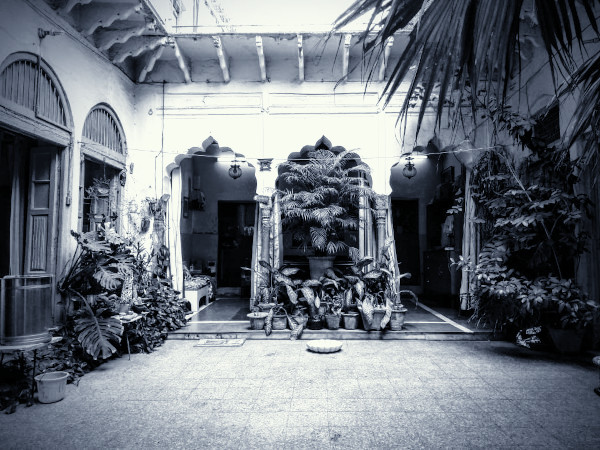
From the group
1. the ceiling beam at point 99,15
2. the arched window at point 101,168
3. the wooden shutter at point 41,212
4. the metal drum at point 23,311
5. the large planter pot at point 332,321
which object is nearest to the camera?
the metal drum at point 23,311

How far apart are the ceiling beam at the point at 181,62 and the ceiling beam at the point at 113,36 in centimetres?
58

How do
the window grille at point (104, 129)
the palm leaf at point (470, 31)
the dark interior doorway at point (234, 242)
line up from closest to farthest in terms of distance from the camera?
the palm leaf at point (470, 31) → the window grille at point (104, 129) → the dark interior doorway at point (234, 242)

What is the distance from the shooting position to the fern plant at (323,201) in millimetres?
6953

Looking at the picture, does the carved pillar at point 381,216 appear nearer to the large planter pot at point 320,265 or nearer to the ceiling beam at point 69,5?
the large planter pot at point 320,265

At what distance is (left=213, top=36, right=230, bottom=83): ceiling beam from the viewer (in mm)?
7051

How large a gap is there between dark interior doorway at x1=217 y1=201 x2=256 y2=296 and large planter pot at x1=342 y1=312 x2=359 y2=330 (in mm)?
4622

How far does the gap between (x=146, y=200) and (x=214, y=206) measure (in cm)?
344

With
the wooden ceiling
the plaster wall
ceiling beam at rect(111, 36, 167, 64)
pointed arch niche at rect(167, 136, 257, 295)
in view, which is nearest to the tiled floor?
the plaster wall

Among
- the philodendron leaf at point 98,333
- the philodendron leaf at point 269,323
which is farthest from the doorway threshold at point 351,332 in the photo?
the philodendron leaf at point 98,333

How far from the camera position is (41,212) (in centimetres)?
527

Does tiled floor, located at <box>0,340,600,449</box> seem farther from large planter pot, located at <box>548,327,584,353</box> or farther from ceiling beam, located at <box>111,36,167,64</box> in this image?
ceiling beam, located at <box>111,36,167,64</box>

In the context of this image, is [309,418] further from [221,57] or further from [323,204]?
[221,57]

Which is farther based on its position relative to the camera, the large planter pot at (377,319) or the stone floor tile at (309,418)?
the large planter pot at (377,319)

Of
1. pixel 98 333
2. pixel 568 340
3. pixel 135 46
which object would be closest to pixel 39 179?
pixel 98 333
